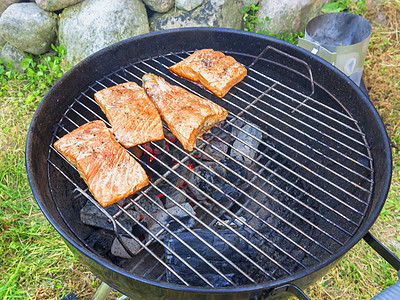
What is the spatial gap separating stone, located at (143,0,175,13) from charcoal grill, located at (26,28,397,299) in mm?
1476

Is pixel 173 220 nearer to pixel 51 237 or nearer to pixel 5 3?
pixel 51 237

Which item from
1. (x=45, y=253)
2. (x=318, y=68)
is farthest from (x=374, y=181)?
(x=45, y=253)

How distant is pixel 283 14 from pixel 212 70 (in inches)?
94.2

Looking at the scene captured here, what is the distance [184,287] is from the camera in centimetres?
153

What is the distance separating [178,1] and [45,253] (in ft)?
10.5

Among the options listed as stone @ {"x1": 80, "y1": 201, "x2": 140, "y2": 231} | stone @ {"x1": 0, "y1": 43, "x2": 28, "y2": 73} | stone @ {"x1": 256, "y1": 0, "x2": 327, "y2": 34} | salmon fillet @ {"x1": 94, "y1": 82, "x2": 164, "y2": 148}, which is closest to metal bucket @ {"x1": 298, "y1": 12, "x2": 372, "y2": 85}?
stone @ {"x1": 256, "y1": 0, "x2": 327, "y2": 34}

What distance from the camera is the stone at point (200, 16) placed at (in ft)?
13.7

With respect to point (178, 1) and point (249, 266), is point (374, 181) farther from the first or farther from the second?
point (178, 1)

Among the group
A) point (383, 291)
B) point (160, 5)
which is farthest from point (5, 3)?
point (383, 291)

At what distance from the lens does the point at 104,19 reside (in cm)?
397

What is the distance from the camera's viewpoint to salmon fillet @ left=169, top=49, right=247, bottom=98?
2.67 meters

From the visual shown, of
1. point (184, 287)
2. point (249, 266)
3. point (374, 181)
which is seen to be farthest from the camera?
point (249, 266)

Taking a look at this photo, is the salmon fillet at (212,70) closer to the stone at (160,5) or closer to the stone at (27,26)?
the stone at (160,5)

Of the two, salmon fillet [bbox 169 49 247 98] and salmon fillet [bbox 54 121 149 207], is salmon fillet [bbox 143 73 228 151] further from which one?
salmon fillet [bbox 54 121 149 207]
